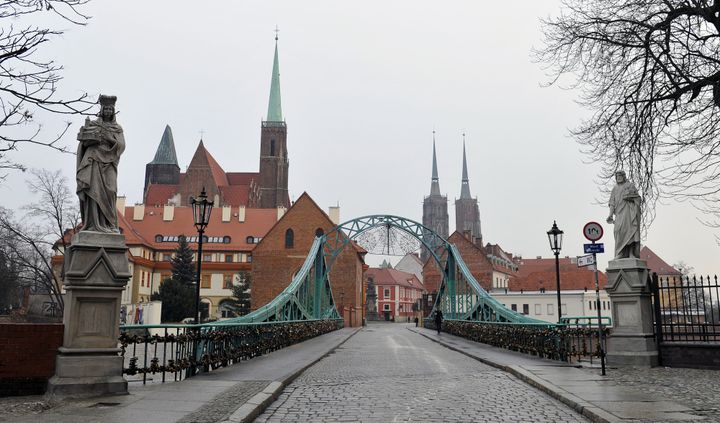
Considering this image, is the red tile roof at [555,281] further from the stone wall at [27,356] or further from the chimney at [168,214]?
the stone wall at [27,356]

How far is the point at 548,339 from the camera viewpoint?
46.9ft

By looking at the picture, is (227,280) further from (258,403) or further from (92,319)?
(258,403)

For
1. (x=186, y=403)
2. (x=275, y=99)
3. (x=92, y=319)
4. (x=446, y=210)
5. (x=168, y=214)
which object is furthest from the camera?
(x=446, y=210)

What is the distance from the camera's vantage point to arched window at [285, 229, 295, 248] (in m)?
55.5

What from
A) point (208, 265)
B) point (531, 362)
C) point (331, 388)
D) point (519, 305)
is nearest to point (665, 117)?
point (531, 362)

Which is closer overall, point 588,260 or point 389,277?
point 588,260

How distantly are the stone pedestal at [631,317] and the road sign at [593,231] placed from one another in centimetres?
196

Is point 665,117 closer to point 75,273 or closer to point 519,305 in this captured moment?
point 75,273

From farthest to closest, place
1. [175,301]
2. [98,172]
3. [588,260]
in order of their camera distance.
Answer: [175,301], [588,260], [98,172]

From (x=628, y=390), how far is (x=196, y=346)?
7.07 metres

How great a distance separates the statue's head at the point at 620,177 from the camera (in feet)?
41.3

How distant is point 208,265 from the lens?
65438mm

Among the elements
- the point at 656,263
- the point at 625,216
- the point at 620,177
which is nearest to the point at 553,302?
the point at 656,263

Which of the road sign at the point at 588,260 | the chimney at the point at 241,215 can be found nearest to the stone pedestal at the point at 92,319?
the road sign at the point at 588,260
